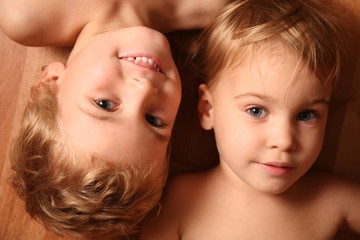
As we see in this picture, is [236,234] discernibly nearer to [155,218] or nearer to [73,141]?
[155,218]

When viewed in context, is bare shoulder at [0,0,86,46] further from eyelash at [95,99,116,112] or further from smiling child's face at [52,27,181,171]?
eyelash at [95,99,116,112]

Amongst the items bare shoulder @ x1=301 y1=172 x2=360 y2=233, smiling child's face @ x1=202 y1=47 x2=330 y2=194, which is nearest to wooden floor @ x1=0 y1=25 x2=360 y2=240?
bare shoulder @ x1=301 y1=172 x2=360 y2=233

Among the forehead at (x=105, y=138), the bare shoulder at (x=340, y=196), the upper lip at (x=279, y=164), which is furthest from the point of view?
the bare shoulder at (x=340, y=196)

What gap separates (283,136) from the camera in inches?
33.8

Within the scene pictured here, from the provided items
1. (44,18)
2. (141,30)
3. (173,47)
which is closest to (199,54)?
(173,47)

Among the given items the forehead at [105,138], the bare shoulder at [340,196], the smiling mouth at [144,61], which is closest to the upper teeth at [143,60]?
the smiling mouth at [144,61]

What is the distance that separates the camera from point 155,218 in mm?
1015

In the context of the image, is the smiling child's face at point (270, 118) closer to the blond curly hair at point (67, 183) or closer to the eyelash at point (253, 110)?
the eyelash at point (253, 110)

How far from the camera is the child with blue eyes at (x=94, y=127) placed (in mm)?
793

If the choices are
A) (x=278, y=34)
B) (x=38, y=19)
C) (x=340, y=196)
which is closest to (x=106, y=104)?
(x=38, y=19)

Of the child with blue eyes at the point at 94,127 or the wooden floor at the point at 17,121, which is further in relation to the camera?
the wooden floor at the point at 17,121

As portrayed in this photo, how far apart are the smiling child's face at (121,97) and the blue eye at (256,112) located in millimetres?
146

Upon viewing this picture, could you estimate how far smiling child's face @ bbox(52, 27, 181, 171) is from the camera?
79cm

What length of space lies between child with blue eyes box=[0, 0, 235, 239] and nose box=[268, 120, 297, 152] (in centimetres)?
19
